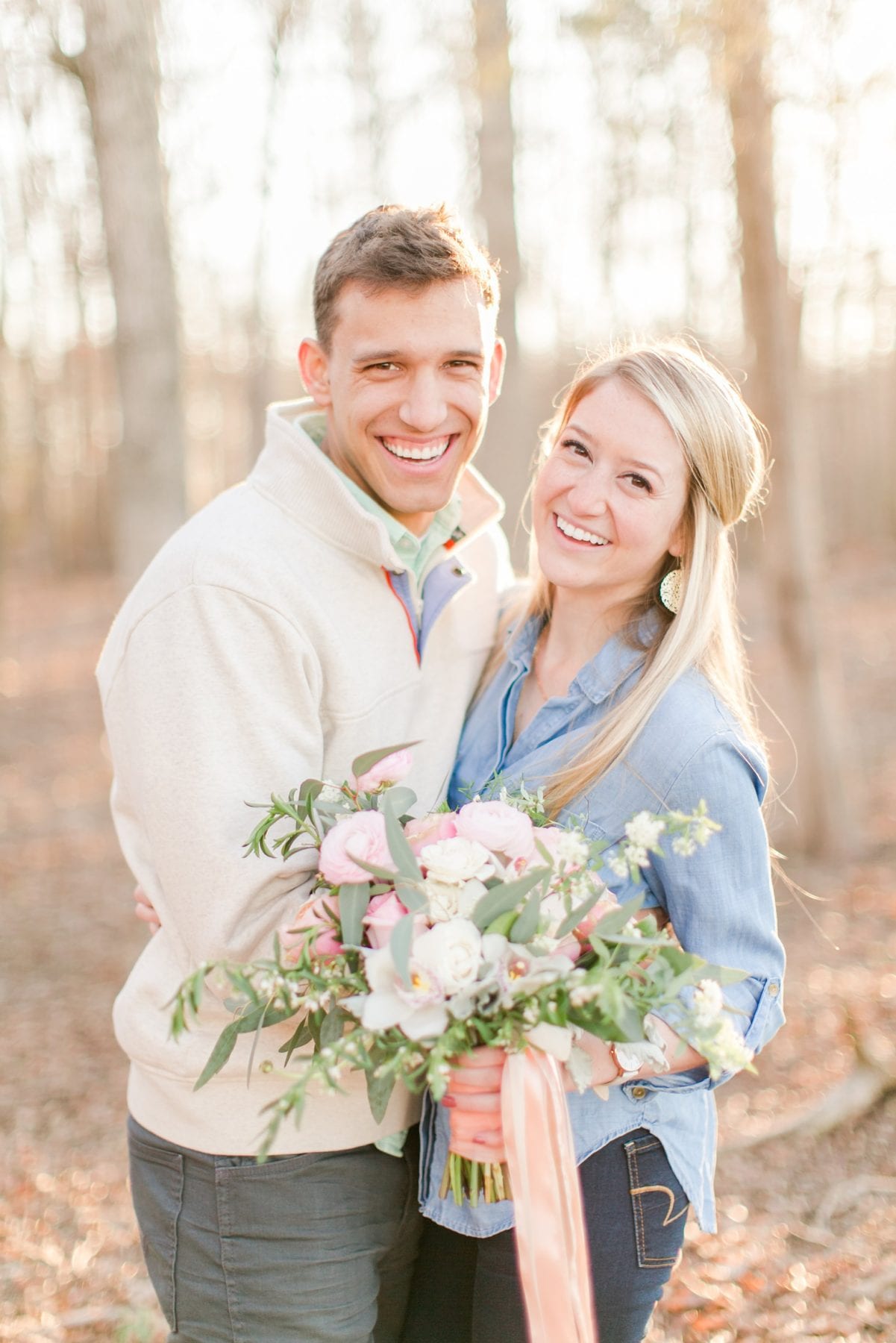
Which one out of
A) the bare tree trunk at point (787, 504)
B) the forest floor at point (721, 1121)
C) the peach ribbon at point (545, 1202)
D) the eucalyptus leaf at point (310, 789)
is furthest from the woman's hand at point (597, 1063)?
the bare tree trunk at point (787, 504)

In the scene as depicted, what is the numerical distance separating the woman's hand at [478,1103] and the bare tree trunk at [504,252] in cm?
462

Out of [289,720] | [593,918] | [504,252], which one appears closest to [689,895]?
[593,918]

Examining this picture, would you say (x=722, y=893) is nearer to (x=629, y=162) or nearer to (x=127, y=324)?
(x=127, y=324)

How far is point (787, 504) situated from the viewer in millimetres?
6707

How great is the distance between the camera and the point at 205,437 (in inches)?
1412

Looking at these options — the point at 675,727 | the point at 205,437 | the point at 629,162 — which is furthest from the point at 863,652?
the point at 205,437

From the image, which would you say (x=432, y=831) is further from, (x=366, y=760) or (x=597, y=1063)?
(x=597, y=1063)

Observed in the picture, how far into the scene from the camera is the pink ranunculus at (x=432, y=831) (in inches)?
78.7

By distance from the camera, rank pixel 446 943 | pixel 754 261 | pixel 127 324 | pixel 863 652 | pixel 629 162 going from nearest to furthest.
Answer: pixel 446 943 → pixel 127 324 → pixel 754 261 → pixel 629 162 → pixel 863 652

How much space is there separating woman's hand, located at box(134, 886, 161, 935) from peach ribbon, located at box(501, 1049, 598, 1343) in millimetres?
949

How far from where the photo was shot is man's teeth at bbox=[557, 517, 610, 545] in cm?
252

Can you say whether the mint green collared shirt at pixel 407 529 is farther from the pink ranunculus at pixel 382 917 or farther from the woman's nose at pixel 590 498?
the pink ranunculus at pixel 382 917

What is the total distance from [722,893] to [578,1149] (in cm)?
57

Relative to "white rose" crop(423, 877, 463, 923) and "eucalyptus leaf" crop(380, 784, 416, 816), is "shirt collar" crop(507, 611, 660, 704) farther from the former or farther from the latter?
"white rose" crop(423, 877, 463, 923)
